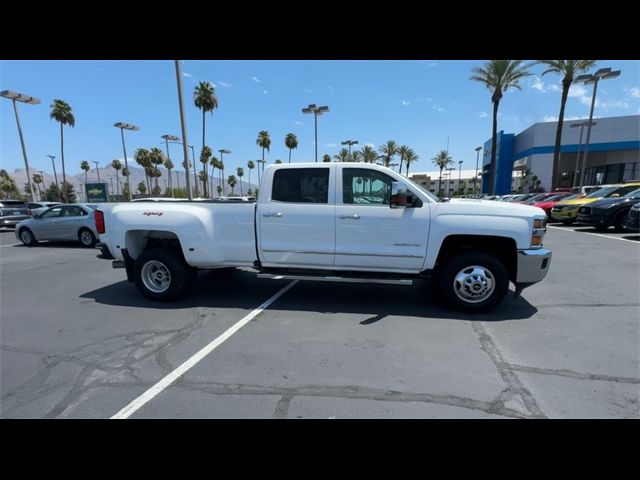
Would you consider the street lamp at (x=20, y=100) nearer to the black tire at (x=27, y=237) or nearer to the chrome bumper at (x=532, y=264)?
the black tire at (x=27, y=237)

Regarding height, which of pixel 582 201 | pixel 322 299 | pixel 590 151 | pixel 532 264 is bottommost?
pixel 322 299

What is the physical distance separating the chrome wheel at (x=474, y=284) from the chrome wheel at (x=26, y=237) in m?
14.6

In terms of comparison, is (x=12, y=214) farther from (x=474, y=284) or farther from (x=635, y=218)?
(x=635, y=218)

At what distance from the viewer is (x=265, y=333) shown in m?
3.96

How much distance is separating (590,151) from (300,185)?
52.6 metres

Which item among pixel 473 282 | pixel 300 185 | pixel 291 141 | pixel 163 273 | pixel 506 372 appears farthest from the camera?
pixel 291 141

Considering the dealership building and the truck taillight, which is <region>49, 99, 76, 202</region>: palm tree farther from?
the dealership building

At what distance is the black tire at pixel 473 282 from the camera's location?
4.31m

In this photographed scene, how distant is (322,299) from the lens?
17.1 feet

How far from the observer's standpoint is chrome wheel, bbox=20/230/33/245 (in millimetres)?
11846

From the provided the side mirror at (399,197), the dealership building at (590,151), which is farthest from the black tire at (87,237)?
the dealership building at (590,151)

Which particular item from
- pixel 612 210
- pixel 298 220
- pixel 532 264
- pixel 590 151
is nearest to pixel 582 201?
pixel 612 210

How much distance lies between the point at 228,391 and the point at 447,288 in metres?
3.11
